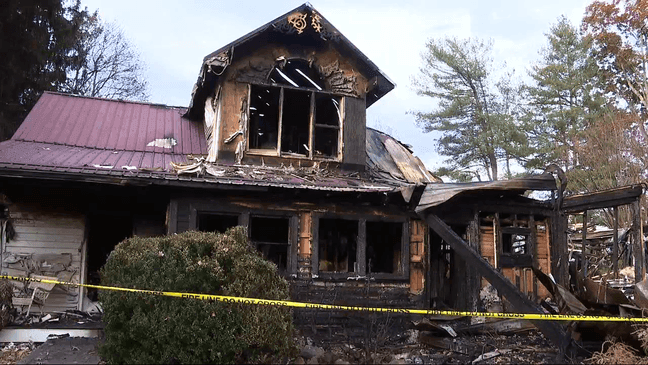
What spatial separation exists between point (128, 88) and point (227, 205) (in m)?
24.1

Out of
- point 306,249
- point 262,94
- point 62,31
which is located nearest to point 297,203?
point 306,249

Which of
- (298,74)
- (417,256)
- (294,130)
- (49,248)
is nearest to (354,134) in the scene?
(298,74)

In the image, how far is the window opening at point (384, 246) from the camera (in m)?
A: 12.3

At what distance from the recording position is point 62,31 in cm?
2244

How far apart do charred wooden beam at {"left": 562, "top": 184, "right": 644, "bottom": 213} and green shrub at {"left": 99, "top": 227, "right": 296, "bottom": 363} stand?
651 centimetres

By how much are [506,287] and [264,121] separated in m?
9.84

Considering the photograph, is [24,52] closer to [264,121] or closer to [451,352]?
[264,121]

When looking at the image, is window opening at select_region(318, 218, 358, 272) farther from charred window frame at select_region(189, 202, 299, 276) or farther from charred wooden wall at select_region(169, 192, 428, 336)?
charred window frame at select_region(189, 202, 299, 276)

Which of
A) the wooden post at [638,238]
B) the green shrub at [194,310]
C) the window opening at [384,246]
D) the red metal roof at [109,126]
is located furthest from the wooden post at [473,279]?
the red metal roof at [109,126]

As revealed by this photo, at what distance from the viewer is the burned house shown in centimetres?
1045

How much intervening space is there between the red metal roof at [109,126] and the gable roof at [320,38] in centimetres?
110

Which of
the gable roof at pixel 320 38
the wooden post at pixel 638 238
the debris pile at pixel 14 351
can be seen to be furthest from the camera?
the gable roof at pixel 320 38

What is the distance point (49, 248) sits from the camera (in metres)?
11.7

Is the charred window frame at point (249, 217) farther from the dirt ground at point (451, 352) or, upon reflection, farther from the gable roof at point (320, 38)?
the gable roof at point (320, 38)
